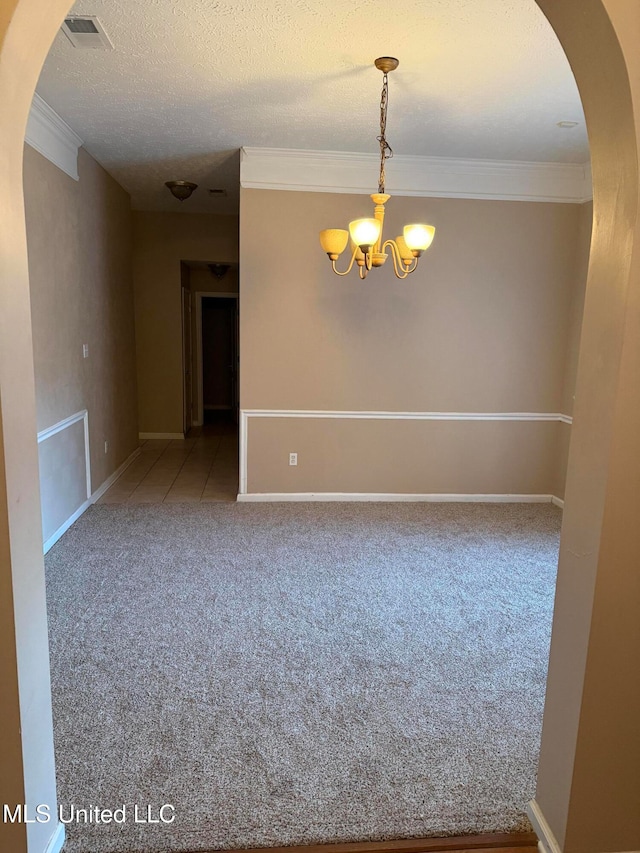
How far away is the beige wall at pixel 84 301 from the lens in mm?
3541

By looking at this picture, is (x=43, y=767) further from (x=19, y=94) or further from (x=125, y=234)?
(x=125, y=234)

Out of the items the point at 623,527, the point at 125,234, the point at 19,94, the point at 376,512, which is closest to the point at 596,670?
the point at 623,527

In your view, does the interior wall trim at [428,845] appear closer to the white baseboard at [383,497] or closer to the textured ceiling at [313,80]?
the textured ceiling at [313,80]

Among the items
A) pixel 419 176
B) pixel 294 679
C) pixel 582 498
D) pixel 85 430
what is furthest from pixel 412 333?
pixel 582 498

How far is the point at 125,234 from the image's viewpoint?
19.7 feet

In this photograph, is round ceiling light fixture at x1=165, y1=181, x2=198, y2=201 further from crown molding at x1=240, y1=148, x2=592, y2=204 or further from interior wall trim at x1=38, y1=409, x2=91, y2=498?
interior wall trim at x1=38, y1=409, x2=91, y2=498

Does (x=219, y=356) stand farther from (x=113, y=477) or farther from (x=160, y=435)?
(x=113, y=477)

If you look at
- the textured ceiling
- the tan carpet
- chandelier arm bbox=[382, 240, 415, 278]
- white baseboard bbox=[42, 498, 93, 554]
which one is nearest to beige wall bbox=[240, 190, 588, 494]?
chandelier arm bbox=[382, 240, 415, 278]

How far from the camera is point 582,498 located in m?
1.45

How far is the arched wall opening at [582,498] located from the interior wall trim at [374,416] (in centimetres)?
328

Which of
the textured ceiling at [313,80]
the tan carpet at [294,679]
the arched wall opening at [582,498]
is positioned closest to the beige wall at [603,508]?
the arched wall opening at [582,498]

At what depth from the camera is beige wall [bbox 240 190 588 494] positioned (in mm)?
4516

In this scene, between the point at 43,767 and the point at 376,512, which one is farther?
the point at 376,512

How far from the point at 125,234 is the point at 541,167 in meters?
4.21
